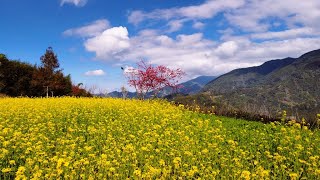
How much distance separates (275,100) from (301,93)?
975cm

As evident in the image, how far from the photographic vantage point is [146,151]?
9.36m

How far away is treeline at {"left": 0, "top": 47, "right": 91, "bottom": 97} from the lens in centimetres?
3522

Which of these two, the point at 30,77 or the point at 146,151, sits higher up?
the point at 30,77

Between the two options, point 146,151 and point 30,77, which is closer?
point 146,151

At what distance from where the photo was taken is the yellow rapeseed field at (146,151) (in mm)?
7141

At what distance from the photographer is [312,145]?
10586 millimetres

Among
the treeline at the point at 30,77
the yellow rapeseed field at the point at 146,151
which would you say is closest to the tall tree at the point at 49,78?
the treeline at the point at 30,77

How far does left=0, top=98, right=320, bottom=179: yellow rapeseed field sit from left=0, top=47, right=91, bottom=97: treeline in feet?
→ 59.3

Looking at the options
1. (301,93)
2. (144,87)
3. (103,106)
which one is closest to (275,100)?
(301,93)

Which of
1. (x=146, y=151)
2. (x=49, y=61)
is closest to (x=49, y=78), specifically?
(x=49, y=61)

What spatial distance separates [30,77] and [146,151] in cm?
3015

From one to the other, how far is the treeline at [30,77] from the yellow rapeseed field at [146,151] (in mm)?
18065

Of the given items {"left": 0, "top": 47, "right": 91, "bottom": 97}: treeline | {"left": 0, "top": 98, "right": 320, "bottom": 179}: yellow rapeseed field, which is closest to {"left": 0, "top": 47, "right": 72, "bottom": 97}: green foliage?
{"left": 0, "top": 47, "right": 91, "bottom": 97}: treeline

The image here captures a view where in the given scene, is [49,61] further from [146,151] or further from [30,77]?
[146,151]
